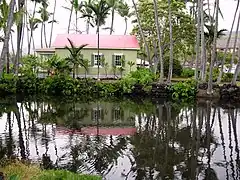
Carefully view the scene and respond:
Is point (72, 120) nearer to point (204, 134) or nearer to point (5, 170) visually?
point (204, 134)

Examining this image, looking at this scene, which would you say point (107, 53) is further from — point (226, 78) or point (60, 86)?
point (226, 78)

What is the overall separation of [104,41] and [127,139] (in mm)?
20250

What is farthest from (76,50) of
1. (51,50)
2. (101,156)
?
(101,156)

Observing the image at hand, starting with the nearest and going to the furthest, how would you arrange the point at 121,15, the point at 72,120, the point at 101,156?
the point at 101,156 < the point at 72,120 < the point at 121,15

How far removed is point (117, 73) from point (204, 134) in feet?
60.7

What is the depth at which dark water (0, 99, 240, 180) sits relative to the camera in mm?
8875

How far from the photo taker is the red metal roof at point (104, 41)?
30516 mm

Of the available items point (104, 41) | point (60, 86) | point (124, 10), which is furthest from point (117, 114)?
point (124, 10)

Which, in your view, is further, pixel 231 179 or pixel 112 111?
pixel 112 111

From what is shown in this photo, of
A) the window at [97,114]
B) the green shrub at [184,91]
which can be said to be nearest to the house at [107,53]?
the green shrub at [184,91]

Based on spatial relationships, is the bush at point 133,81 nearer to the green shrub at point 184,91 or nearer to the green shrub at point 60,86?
the green shrub at point 184,91

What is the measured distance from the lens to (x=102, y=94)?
23.8 metres

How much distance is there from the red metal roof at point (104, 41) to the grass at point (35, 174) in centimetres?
2293

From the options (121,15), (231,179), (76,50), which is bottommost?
(231,179)
